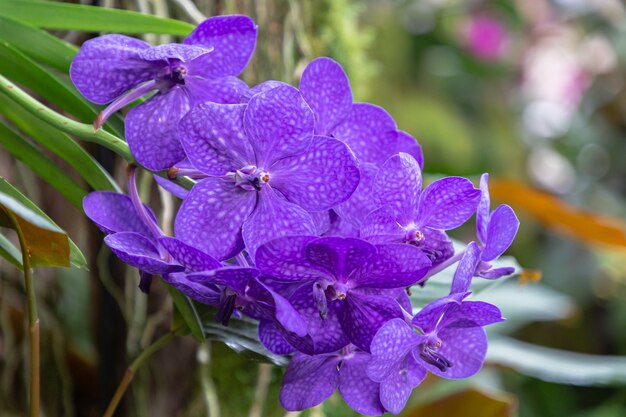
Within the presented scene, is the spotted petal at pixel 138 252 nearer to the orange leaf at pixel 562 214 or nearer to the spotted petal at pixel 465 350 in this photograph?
the spotted petal at pixel 465 350

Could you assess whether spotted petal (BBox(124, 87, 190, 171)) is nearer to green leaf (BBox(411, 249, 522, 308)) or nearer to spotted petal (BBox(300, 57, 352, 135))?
spotted petal (BBox(300, 57, 352, 135))

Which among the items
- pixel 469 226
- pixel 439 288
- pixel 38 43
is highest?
pixel 38 43

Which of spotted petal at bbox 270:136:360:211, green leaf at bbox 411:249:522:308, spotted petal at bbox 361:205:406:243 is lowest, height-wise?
green leaf at bbox 411:249:522:308

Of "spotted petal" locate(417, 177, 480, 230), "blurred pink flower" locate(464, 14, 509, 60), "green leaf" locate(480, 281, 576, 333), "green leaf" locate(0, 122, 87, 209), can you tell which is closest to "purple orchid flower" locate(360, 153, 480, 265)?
"spotted petal" locate(417, 177, 480, 230)

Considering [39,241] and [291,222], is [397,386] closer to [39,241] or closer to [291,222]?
[291,222]

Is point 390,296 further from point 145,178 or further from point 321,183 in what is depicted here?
point 145,178

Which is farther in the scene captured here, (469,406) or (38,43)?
(469,406)

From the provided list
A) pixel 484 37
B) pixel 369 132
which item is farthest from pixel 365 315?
pixel 484 37
